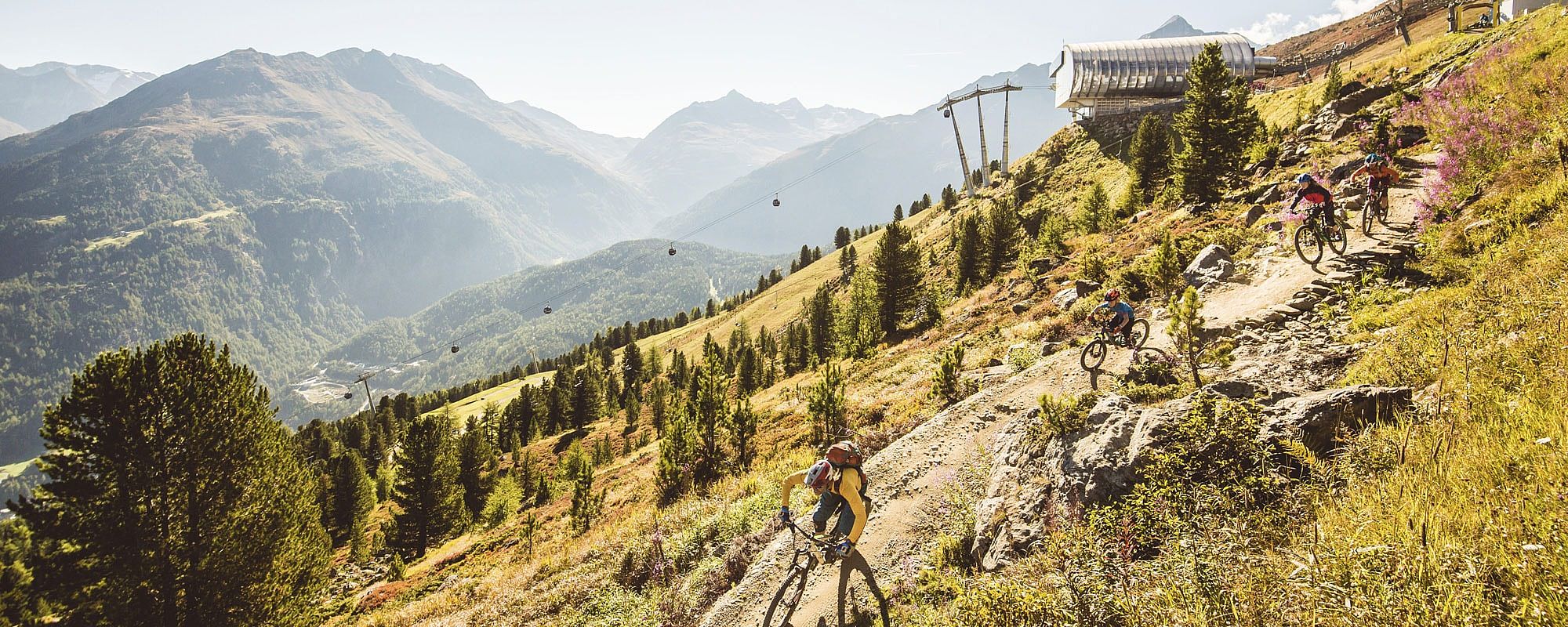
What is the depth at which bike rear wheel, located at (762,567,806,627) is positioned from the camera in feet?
32.3

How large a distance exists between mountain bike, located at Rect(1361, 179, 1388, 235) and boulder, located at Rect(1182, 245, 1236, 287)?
3261mm

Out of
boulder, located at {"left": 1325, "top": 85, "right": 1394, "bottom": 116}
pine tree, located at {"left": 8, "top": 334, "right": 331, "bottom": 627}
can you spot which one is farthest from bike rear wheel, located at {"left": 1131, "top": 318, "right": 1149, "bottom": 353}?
boulder, located at {"left": 1325, "top": 85, "right": 1394, "bottom": 116}

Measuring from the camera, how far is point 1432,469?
6047 millimetres

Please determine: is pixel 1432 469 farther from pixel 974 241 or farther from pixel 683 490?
pixel 974 241

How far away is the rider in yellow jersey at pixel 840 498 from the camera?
9203 millimetres

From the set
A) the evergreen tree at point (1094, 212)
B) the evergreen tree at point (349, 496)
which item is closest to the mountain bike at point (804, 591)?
the evergreen tree at point (1094, 212)

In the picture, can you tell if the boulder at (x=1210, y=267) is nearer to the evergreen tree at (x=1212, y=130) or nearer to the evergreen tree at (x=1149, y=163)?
the evergreen tree at (x=1212, y=130)

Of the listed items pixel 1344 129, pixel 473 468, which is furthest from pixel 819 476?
pixel 473 468

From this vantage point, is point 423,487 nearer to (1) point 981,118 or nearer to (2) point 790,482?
(2) point 790,482

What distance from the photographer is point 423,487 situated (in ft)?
129

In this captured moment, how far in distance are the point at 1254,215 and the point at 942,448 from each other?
746 inches

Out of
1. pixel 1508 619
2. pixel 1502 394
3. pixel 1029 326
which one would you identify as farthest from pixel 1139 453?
pixel 1029 326

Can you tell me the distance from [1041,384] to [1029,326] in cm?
831

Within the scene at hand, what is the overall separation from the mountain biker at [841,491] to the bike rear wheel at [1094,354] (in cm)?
862
